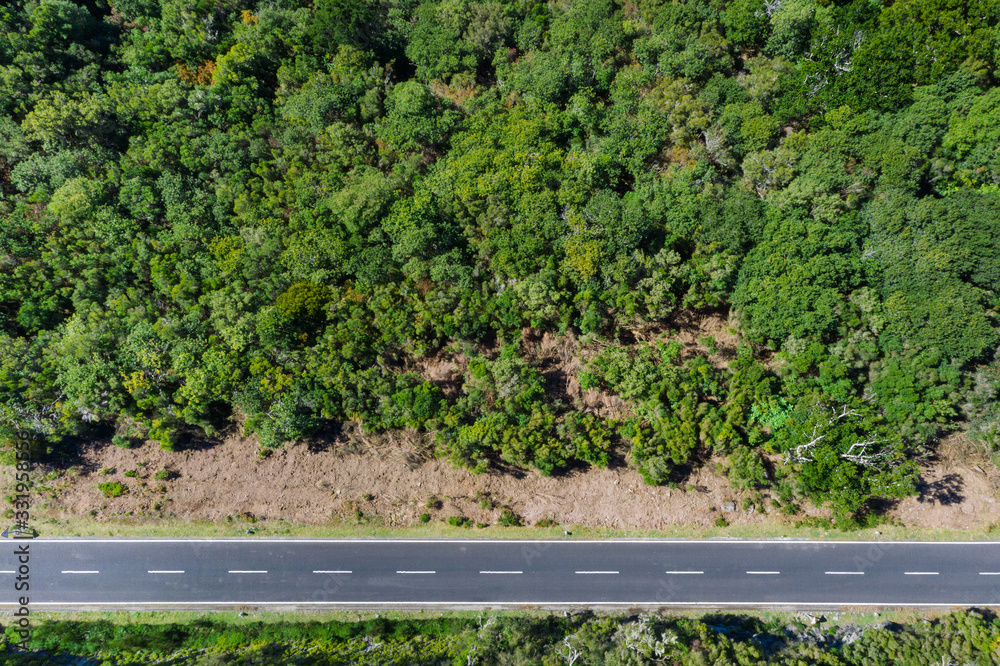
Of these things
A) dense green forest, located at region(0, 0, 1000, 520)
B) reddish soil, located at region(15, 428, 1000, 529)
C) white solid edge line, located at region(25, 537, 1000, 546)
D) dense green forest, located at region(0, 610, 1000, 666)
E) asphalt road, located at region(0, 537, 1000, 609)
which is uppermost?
dense green forest, located at region(0, 0, 1000, 520)

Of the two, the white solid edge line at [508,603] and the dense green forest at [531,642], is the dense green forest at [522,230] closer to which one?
the white solid edge line at [508,603]


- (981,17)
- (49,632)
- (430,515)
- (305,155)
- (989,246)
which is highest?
(981,17)

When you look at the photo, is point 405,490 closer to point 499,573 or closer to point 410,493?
point 410,493

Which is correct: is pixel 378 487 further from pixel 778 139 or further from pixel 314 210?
pixel 778 139

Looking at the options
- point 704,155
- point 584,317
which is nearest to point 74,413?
point 584,317

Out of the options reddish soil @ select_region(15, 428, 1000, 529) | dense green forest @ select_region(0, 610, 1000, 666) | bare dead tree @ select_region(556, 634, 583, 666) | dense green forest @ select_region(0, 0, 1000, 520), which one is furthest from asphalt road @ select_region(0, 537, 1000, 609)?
dense green forest @ select_region(0, 0, 1000, 520)

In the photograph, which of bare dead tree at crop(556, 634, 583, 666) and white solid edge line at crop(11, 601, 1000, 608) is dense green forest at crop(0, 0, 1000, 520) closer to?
white solid edge line at crop(11, 601, 1000, 608)

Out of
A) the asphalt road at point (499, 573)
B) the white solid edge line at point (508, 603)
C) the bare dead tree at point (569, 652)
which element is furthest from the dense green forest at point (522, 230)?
the bare dead tree at point (569, 652)
